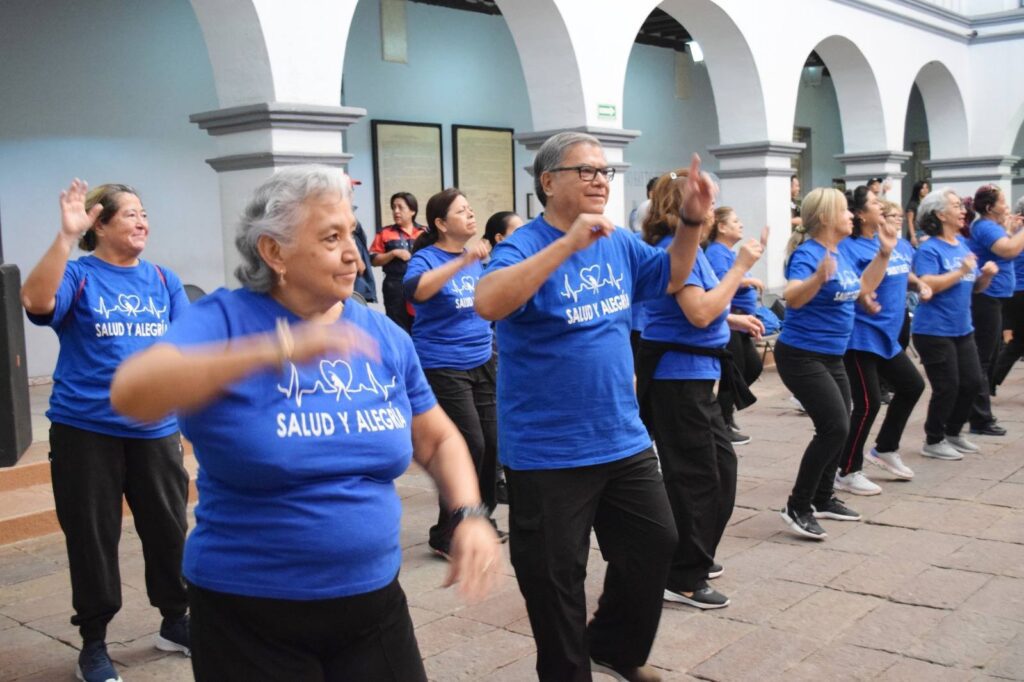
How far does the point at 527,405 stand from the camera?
312 centimetres

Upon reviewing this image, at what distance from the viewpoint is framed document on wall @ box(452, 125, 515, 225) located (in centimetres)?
1295

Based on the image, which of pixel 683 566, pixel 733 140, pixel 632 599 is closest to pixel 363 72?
pixel 733 140

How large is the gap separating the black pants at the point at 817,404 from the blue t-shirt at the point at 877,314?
1.75ft

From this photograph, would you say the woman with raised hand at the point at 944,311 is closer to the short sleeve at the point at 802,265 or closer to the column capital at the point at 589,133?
the short sleeve at the point at 802,265

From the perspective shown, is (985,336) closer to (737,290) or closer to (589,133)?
(589,133)

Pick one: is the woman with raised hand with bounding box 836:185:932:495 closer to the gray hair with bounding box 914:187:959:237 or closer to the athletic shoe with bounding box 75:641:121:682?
the gray hair with bounding box 914:187:959:237

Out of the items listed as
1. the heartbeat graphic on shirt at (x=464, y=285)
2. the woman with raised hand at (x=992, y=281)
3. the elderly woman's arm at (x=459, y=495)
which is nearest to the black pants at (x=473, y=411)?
the heartbeat graphic on shirt at (x=464, y=285)

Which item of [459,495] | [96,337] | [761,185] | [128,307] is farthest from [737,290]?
[761,185]

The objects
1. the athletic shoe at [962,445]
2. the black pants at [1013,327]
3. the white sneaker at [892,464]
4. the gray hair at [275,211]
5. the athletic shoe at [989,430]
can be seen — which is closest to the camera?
the gray hair at [275,211]

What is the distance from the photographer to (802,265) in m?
5.17

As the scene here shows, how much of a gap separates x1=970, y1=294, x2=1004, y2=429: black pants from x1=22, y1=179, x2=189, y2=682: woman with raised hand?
19.8ft

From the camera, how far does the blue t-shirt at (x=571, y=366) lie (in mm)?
3039

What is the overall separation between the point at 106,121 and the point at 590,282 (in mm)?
7801

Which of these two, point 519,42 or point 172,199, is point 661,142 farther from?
point 172,199
